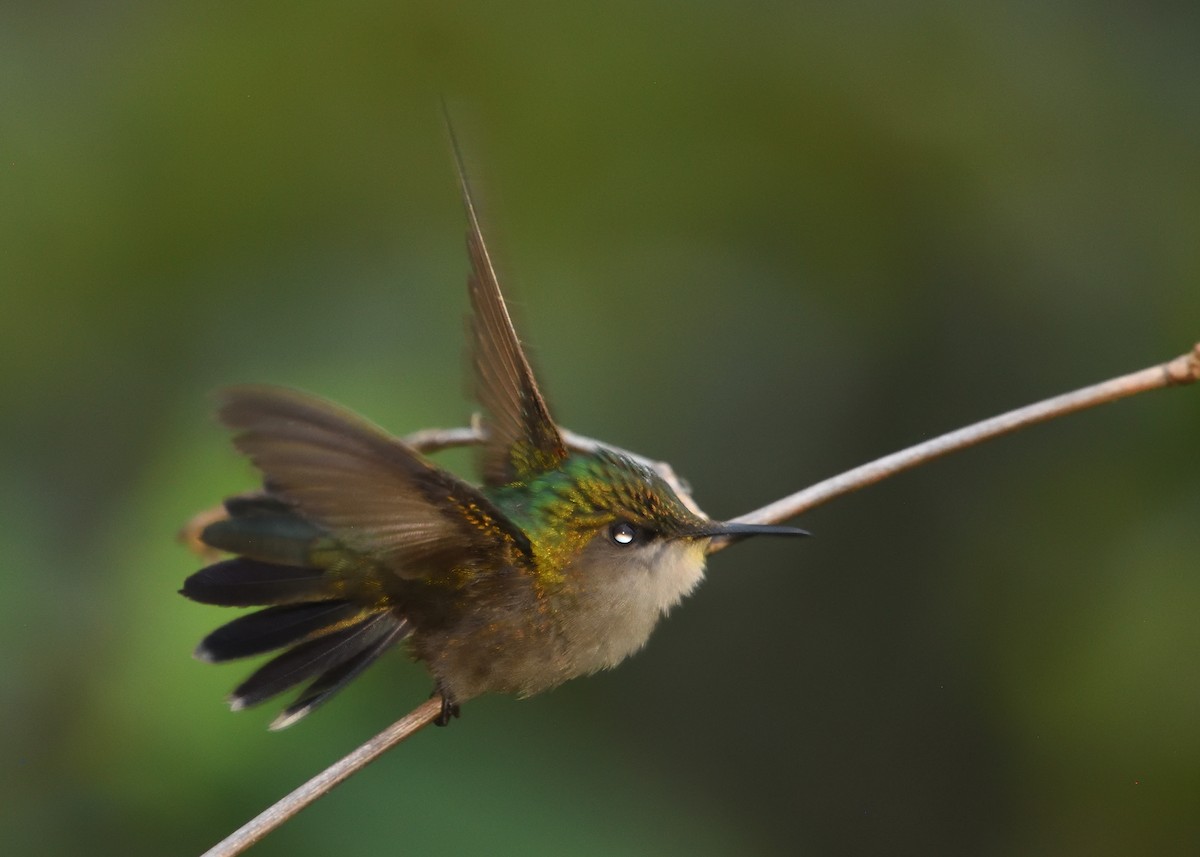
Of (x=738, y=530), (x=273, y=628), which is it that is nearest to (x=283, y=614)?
(x=273, y=628)

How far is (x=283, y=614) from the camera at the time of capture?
2348mm

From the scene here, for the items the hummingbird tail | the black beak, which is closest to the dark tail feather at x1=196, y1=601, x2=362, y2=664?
the hummingbird tail

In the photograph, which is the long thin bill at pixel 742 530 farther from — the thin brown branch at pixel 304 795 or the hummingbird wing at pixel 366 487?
the thin brown branch at pixel 304 795

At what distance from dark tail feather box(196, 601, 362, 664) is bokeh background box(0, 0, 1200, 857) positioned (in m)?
0.25

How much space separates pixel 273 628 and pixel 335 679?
147mm

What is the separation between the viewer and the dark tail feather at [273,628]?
2330 millimetres

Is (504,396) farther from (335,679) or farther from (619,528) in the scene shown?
(335,679)

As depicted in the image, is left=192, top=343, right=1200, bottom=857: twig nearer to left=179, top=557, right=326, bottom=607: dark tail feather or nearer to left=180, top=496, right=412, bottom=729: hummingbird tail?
left=180, top=496, right=412, bottom=729: hummingbird tail

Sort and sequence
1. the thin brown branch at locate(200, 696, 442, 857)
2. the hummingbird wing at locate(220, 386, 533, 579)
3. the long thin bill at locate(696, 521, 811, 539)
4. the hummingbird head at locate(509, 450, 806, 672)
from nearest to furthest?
1. the hummingbird wing at locate(220, 386, 533, 579)
2. the thin brown branch at locate(200, 696, 442, 857)
3. the long thin bill at locate(696, 521, 811, 539)
4. the hummingbird head at locate(509, 450, 806, 672)

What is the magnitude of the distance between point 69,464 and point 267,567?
1.36 m

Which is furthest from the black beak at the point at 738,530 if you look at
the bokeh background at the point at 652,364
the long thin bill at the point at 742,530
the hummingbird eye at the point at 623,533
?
the bokeh background at the point at 652,364

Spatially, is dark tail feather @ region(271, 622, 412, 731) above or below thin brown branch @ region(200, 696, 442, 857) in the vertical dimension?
above

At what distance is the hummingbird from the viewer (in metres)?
2.21

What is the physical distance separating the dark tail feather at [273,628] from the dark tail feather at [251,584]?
4 centimetres
